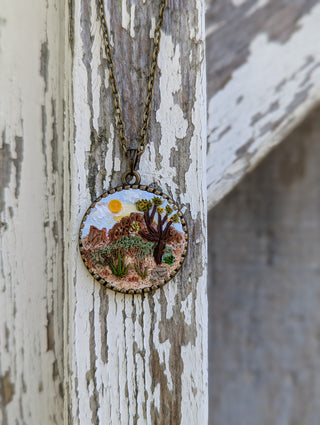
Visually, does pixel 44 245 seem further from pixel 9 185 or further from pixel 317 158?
pixel 317 158

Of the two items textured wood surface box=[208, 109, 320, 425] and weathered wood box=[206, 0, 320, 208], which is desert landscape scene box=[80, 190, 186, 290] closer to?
weathered wood box=[206, 0, 320, 208]

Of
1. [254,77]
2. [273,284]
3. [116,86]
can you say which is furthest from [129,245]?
[273,284]

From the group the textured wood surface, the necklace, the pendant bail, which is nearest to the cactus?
the necklace

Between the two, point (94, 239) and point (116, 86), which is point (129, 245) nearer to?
point (94, 239)

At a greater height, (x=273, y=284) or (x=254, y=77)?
(x=254, y=77)

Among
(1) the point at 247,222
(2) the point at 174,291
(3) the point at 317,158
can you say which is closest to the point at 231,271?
(1) the point at 247,222

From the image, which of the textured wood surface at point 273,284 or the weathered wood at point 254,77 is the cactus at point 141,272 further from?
the textured wood surface at point 273,284
